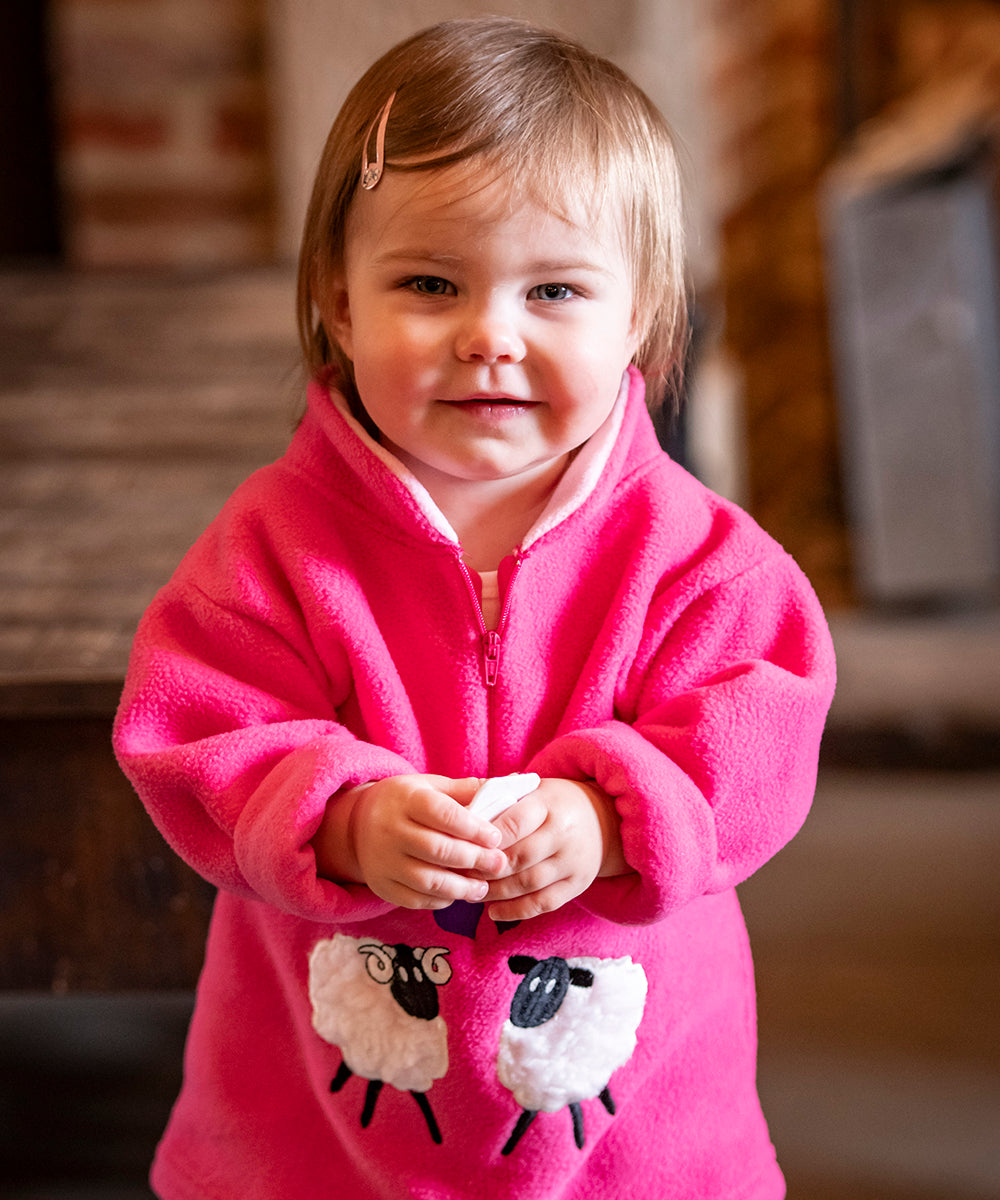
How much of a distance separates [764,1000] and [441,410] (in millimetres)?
874

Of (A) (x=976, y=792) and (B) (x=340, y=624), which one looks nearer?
(B) (x=340, y=624)

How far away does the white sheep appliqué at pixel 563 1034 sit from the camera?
64 cm

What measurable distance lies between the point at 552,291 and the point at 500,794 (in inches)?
9.9

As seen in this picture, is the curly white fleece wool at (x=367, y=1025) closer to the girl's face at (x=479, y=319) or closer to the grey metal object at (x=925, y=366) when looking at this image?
the girl's face at (x=479, y=319)

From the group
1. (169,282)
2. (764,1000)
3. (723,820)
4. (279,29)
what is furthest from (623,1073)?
(279,29)

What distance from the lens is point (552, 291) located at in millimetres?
626

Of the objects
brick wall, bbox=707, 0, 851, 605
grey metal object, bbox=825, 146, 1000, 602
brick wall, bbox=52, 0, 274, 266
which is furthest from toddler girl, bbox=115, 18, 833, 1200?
brick wall, bbox=707, 0, 851, 605

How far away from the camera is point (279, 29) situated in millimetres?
1885

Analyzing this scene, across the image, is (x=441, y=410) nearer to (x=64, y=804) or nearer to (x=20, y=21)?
(x=64, y=804)

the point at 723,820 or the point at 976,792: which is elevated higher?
the point at 723,820

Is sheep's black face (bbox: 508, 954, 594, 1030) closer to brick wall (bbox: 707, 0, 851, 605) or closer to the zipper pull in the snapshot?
the zipper pull

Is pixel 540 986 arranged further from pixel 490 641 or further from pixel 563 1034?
pixel 490 641

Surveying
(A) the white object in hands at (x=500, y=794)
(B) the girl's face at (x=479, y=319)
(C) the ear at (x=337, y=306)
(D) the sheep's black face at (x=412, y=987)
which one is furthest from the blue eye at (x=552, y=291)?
(D) the sheep's black face at (x=412, y=987)

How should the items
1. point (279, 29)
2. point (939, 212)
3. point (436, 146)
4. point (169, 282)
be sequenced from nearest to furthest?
1. point (436, 146)
2. point (169, 282)
3. point (279, 29)
4. point (939, 212)
